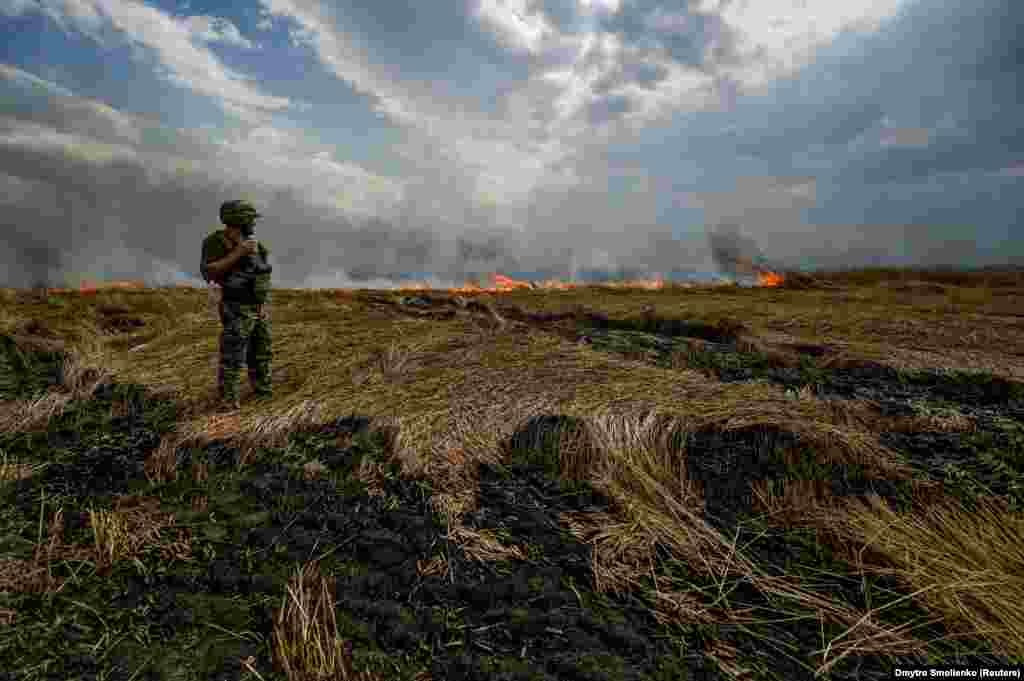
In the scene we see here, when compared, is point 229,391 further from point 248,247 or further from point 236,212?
point 236,212

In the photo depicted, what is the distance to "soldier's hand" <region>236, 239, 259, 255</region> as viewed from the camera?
511cm

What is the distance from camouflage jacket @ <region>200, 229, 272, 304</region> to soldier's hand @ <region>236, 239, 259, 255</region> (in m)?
0.06

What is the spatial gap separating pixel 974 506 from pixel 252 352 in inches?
265

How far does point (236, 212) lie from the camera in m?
5.18

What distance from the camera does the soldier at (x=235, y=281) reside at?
5074mm

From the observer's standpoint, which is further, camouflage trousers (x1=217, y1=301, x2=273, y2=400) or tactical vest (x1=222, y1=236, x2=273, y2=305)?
tactical vest (x1=222, y1=236, x2=273, y2=305)

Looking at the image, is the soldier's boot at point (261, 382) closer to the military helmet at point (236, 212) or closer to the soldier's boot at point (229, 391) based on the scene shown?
the soldier's boot at point (229, 391)

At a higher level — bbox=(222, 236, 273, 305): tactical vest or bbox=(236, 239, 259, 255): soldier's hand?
bbox=(236, 239, 259, 255): soldier's hand

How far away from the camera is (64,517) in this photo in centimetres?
291

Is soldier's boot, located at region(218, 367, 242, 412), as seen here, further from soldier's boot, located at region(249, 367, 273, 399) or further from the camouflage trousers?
soldier's boot, located at region(249, 367, 273, 399)

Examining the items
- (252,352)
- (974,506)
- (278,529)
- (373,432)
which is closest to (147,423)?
(252,352)

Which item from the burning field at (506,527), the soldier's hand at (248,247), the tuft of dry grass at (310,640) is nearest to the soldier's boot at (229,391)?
the burning field at (506,527)

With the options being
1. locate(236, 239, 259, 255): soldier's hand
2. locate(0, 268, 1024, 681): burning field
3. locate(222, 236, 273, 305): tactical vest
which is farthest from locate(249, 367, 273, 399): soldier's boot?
locate(236, 239, 259, 255): soldier's hand

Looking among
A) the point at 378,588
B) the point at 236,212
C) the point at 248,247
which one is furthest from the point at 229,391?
the point at 378,588
